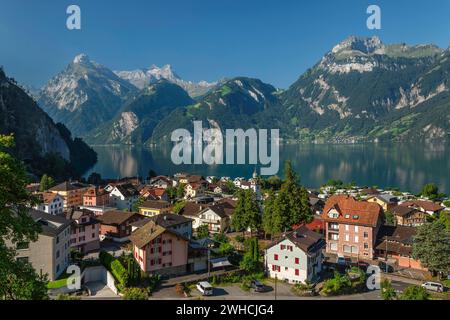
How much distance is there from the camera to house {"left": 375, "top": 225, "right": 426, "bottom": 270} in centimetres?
4631

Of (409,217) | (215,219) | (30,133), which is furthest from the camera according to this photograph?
(30,133)

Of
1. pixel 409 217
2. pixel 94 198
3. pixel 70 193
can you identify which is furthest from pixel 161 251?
pixel 70 193

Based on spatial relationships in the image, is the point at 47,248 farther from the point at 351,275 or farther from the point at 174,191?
the point at 174,191

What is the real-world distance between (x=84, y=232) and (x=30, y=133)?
116 meters

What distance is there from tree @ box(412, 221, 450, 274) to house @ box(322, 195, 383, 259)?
7280 millimetres

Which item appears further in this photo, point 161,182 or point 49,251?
point 161,182

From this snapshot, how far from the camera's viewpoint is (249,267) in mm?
40500

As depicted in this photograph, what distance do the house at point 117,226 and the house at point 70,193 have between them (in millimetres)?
29877

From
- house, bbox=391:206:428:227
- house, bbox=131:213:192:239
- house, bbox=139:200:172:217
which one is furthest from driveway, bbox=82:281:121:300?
house, bbox=391:206:428:227

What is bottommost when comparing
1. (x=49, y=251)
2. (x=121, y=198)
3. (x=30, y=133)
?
(x=121, y=198)

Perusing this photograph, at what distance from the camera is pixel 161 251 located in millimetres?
39312

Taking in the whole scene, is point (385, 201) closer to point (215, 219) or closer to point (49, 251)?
point (215, 219)
